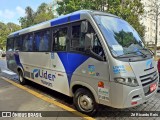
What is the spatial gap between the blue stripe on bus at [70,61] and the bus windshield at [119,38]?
0.74m

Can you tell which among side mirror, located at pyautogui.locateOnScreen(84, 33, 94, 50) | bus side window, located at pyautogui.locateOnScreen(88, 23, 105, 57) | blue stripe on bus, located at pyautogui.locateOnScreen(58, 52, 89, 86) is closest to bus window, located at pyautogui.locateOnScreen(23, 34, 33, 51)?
blue stripe on bus, located at pyautogui.locateOnScreen(58, 52, 89, 86)

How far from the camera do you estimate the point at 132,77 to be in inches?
180

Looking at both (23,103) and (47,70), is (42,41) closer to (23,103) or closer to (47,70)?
(47,70)

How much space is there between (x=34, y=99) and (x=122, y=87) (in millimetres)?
3589

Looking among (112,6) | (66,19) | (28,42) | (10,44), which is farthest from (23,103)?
(112,6)

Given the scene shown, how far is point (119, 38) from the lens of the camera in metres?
5.03

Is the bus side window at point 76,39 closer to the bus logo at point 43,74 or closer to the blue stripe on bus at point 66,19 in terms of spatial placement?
the blue stripe on bus at point 66,19

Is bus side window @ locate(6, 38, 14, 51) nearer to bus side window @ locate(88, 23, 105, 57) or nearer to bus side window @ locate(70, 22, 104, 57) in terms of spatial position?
bus side window @ locate(70, 22, 104, 57)

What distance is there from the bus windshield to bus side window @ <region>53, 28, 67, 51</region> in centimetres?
127

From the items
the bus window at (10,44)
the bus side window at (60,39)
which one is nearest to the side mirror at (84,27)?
the bus side window at (60,39)

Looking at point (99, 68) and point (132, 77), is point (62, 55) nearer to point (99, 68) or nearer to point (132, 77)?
point (99, 68)

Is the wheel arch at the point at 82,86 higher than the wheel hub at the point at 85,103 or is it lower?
higher

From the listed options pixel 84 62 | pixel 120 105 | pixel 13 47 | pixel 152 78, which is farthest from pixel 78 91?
pixel 13 47

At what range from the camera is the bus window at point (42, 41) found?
7010 mm
